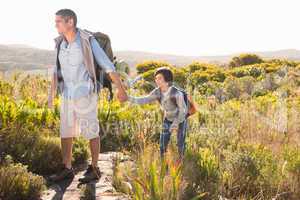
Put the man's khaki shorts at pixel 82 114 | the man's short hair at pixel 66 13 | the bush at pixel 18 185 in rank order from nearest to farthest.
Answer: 1. the bush at pixel 18 185
2. the man's short hair at pixel 66 13
3. the man's khaki shorts at pixel 82 114

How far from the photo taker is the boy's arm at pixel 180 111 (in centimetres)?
578

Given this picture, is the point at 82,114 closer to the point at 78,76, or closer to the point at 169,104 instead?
the point at 78,76

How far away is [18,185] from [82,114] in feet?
3.23

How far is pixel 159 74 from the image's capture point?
5832 millimetres

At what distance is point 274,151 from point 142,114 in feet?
9.86

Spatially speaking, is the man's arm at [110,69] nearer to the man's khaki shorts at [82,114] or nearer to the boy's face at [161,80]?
the man's khaki shorts at [82,114]

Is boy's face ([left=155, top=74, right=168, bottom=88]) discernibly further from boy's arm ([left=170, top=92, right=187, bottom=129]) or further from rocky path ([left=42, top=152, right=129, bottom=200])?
rocky path ([left=42, top=152, right=129, bottom=200])

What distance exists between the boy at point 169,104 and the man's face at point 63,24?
1.07 meters

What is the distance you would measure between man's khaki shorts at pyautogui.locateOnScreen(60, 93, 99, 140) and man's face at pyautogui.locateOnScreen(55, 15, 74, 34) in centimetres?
71

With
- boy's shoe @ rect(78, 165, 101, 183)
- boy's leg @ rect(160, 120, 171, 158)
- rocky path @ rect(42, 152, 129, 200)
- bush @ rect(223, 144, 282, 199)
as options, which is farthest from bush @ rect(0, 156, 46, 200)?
bush @ rect(223, 144, 282, 199)

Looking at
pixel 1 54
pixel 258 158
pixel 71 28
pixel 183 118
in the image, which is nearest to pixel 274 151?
pixel 258 158

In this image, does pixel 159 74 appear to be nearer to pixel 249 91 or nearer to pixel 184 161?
pixel 184 161

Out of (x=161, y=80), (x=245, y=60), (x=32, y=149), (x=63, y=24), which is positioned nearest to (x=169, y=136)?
(x=161, y=80)

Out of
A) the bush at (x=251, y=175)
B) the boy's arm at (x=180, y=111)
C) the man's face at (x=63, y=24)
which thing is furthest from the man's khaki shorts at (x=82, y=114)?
the bush at (x=251, y=175)
